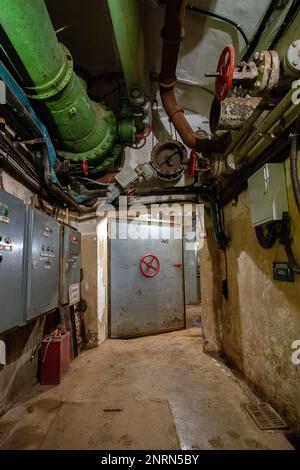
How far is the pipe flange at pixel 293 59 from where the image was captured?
1.20 m

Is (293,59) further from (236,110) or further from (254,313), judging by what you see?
(254,313)

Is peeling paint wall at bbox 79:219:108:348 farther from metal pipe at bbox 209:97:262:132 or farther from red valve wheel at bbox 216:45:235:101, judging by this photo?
red valve wheel at bbox 216:45:235:101

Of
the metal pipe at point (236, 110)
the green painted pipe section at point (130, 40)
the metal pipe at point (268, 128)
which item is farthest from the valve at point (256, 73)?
the green painted pipe section at point (130, 40)

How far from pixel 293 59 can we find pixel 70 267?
260 centimetres

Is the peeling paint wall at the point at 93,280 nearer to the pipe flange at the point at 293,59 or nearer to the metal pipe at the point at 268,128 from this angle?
the metal pipe at the point at 268,128

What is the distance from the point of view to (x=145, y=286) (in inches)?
156

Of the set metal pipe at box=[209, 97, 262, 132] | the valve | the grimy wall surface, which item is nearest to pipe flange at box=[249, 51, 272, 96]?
the valve

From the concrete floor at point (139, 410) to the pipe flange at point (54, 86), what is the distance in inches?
96.9

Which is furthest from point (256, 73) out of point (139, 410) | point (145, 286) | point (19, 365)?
point (145, 286)
